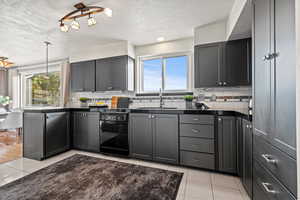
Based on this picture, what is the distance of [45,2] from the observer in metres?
1.88

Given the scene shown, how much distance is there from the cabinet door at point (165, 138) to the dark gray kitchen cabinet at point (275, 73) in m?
1.20

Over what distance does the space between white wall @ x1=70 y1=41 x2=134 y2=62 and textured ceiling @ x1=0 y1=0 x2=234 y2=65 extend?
15 cm

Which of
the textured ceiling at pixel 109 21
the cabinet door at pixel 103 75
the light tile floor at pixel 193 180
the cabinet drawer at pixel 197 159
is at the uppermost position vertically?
the textured ceiling at pixel 109 21

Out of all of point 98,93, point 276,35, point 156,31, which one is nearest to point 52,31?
point 98,93

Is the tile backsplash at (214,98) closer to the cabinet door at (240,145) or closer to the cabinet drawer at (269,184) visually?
the cabinet door at (240,145)

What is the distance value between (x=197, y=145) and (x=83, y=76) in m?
3.17

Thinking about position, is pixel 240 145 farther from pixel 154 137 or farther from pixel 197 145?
pixel 154 137

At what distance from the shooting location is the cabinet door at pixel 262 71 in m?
0.99

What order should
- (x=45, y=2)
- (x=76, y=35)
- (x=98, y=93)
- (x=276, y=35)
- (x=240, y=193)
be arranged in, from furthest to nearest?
(x=98, y=93)
(x=76, y=35)
(x=45, y=2)
(x=240, y=193)
(x=276, y=35)

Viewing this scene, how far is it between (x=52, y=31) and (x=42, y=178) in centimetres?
259

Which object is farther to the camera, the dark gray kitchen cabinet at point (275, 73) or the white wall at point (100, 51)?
the white wall at point (100, 51)

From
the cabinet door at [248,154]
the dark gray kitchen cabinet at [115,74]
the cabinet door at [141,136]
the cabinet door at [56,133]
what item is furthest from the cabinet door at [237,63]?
the cabinet door at [56,133]

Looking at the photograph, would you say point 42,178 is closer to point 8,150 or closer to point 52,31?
point 8,150

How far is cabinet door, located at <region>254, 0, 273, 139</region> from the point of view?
99 cm
